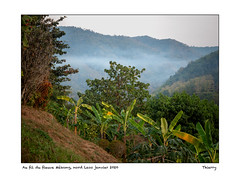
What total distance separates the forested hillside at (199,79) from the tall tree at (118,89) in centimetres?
130

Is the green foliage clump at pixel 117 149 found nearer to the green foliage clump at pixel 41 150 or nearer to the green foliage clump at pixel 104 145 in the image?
the green foliage clump at pixel 104 145

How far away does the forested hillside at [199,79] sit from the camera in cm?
603

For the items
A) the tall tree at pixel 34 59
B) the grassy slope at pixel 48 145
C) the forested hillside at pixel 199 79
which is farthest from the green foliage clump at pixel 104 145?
the forested hillside at pixel 199 79

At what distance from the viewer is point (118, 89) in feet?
29.9

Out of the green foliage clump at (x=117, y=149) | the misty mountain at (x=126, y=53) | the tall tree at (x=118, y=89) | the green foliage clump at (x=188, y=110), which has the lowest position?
the green foliage clump at (x=117, y=149)

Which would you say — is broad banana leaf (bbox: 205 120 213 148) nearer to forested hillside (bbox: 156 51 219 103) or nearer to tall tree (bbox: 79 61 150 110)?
forested hillside (bbox: 156 51 219 103)

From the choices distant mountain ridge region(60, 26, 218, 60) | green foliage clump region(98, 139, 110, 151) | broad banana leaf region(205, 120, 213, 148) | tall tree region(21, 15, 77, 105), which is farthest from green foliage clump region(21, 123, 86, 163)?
distant mountain ridge region(60, 26, 218, 60)

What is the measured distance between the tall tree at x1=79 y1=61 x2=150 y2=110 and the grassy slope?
3.37 meters

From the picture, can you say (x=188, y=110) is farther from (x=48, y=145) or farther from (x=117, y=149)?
(x=48, y=145)

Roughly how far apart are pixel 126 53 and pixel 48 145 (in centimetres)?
457

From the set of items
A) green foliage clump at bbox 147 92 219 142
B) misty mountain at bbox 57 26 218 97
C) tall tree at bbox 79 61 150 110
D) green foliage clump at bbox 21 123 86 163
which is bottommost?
green foliage clump at bbox 21 123 86 163

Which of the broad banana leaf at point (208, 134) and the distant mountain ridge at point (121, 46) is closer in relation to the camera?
the broad banana leaf at point (208, 134)

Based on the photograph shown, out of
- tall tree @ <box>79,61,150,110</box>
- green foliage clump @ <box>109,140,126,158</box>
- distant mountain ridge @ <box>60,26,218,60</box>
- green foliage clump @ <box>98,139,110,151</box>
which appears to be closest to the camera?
green foliage clump @ <box>109,140,126,158</box>

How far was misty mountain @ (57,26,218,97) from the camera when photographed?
700 cm
